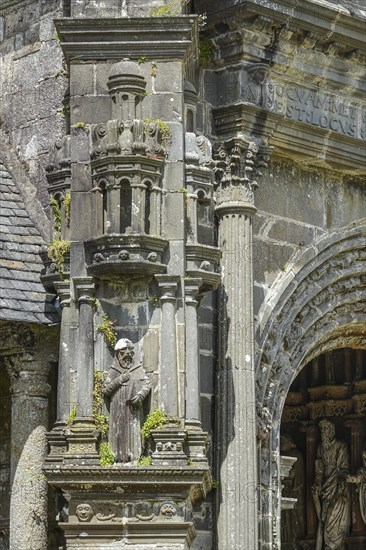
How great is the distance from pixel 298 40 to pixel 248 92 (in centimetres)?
74

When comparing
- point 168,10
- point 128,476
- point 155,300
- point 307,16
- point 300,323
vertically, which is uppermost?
point 307,16

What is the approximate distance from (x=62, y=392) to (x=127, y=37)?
112 inches

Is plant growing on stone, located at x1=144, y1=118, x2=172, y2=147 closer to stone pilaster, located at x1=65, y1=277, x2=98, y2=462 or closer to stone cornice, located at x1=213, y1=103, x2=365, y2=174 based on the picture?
stone pilaster, located at x1=65, y1=277, x2=98, y2=462

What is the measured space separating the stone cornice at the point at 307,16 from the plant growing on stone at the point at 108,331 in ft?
10.2

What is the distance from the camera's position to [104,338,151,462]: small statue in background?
667 inches

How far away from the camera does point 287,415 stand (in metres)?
23.3

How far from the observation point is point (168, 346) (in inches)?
672

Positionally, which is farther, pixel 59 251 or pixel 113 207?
pixel 59 251

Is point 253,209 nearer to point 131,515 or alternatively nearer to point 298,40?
point 298,40

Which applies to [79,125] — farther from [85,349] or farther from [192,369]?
[192,369]

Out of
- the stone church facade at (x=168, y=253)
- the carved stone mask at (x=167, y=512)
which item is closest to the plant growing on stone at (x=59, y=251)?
the stone church facade at (x=168, y=253)

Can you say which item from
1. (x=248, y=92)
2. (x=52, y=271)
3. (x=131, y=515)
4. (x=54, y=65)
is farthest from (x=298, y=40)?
(x=131, y=515)

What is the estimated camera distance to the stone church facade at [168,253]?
1702 centimetres

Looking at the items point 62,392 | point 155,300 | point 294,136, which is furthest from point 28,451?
point 294,136
